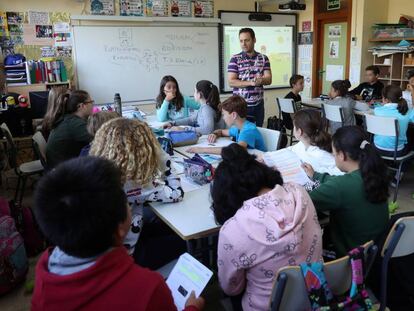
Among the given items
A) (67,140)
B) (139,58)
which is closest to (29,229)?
(67,140)

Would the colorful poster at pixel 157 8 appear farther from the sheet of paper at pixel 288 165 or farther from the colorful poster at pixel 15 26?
the sheet of paper at pixel 288 165

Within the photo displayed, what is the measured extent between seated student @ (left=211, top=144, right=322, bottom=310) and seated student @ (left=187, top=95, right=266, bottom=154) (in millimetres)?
1409

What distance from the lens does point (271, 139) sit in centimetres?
312

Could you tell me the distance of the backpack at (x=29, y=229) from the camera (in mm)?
2852

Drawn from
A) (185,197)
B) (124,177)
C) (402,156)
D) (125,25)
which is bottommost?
(402,156)

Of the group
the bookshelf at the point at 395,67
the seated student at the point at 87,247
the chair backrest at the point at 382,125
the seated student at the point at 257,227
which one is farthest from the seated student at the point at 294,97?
the seated student at the point at 87,247

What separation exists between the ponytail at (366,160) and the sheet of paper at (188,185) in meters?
0.79

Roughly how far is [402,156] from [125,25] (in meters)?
4.09

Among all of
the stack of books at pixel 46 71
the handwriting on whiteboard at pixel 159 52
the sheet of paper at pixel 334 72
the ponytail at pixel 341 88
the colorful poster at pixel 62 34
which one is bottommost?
the ponytail at pixel 341 88

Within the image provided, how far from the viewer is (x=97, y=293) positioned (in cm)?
89

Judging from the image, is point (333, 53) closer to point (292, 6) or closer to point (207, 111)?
point (292, 6)

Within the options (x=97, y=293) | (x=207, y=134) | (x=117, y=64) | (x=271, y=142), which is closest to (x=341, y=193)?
(x=97, y=293)

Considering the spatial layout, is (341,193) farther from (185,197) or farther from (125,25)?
(125,25)

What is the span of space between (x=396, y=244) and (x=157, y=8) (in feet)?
17.5
